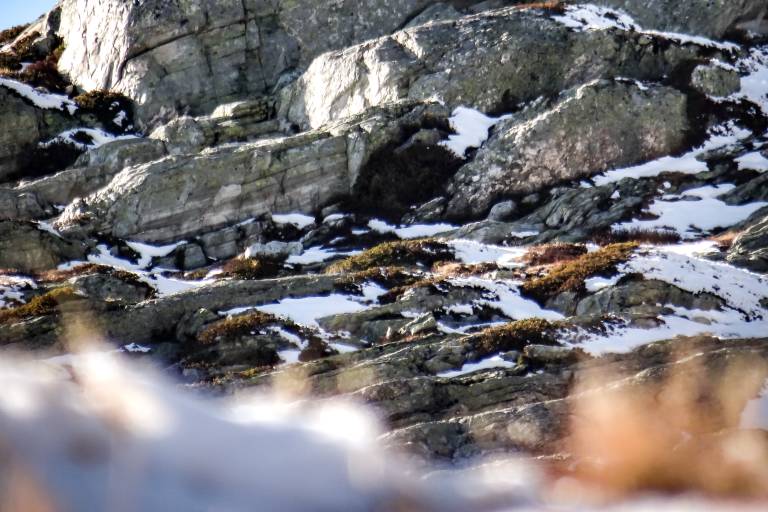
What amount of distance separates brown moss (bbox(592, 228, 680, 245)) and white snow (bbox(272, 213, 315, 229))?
12642 mm

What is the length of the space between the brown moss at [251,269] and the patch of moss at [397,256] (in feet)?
7.25

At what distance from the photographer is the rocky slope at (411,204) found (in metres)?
15.3

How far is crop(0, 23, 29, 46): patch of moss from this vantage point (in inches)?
2536

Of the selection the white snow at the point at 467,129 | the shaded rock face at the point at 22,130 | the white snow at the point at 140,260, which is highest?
the shaded rock face at the point at 22,130

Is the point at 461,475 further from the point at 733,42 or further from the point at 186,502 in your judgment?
the point at 733,42

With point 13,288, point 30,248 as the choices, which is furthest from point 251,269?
point 30,248

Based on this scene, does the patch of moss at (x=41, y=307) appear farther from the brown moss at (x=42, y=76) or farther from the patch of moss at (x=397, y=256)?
the brown moss at (x=42, y=76)

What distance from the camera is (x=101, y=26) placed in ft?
174

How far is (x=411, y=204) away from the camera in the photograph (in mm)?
36469

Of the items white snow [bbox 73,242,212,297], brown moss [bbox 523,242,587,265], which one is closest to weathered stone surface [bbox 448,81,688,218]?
brown moss [bbox 523,242,587,265]

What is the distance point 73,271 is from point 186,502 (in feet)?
67.3

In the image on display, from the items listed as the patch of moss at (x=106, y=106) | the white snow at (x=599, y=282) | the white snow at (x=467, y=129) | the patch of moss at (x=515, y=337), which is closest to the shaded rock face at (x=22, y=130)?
the patch of moss at (x=106, y=106)


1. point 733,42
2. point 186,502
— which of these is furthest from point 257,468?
point 733,42

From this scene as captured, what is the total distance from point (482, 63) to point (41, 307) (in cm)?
2847
